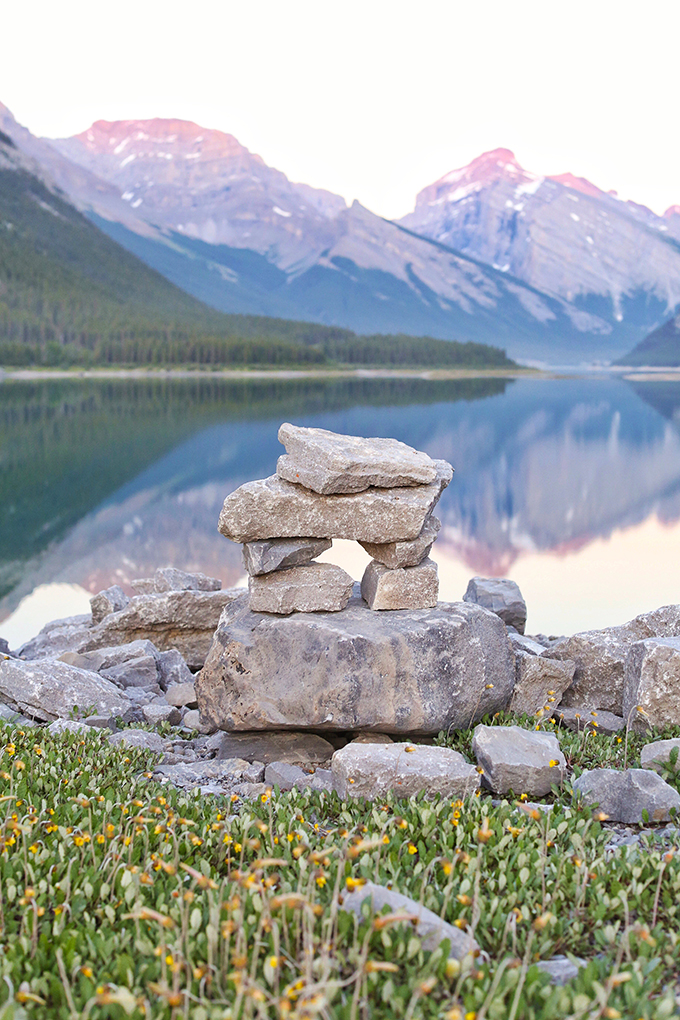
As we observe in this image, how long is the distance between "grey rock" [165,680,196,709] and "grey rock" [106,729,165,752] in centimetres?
192

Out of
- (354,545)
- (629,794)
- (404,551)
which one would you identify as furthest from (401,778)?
(354,545)

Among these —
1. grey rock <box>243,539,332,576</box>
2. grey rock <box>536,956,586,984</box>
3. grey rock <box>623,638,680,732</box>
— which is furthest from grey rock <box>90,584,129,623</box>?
grey rock <box>536,956,586,984</box>

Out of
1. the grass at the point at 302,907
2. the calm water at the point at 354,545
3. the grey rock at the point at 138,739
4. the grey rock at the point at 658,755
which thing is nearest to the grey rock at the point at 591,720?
the grey rock at the point at 658,755

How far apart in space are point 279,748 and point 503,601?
20.1 ft

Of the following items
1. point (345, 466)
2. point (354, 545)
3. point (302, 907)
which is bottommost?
point (354, 545)

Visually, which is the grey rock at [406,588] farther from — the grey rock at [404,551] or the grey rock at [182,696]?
the grey rock at [182,696]

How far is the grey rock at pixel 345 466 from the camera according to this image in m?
11.1

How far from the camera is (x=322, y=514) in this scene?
37.7 ft

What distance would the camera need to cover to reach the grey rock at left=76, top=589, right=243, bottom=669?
51.0 feet

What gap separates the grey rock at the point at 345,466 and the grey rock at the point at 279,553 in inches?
31.1

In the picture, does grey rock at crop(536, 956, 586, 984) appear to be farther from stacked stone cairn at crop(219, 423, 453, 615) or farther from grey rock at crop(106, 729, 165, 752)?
stacked stone cairn at crop(219, 423, 453, 615)

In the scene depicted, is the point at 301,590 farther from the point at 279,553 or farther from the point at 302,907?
the point at 302,907

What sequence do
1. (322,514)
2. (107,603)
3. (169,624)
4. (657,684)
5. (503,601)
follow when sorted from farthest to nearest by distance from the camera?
(107,603)
(169,624)
(503,601)
(322,514)
(657,684)

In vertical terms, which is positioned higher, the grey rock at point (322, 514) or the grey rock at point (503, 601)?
the grey rock at point (322, 514)
